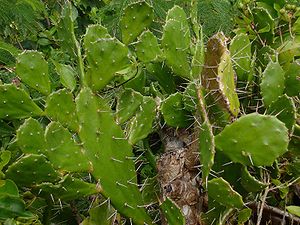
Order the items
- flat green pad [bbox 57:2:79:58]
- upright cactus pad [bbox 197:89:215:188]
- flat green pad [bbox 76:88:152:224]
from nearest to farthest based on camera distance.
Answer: upright cactus pad [bbox 197:89:215:188], flat green pad [bbox 76:88:152:224], flat green pad [bbox 57:2:79:58]

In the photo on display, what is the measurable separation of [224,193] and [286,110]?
25cm

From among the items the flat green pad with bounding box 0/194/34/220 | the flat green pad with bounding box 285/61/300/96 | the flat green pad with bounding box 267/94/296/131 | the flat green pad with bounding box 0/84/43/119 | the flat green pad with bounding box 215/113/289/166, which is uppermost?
the flat green pad with bounding box 0/84/43/119

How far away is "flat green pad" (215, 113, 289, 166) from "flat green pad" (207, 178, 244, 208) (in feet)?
0.25

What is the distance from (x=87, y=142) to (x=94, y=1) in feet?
7.35

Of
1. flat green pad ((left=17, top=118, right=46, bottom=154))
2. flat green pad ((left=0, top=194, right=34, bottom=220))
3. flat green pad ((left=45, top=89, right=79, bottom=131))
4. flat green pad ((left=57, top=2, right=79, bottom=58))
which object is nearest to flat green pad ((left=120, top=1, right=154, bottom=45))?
flat green pad ((left=57, top=2, right=79, bottom=58))

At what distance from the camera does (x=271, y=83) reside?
52.3 inches

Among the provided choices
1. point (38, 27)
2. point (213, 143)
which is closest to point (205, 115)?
point (213, 143)

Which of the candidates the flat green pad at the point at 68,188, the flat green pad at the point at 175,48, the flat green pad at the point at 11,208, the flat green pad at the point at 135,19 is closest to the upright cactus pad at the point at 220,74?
the flat green pad at the point at 175,48

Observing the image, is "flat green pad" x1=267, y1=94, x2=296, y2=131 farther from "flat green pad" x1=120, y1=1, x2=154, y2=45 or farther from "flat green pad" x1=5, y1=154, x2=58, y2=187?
"flat green pad" x1=5, y1=154, x2=58, y2=187

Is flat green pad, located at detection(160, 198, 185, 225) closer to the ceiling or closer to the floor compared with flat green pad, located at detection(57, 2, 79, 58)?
closer to the floor

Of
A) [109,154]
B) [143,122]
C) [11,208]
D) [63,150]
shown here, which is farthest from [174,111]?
[11,208]

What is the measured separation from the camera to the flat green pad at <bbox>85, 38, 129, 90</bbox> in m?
1.29

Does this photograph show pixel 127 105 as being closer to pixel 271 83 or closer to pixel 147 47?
pixel 147 47

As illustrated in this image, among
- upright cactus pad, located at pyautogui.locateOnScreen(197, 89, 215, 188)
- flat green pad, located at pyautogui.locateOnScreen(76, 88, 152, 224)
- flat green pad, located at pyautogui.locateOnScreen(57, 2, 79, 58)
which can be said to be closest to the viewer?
upright cactus pad, located at pyautogui.locateOnScreen(197, 89, 215, 188)
